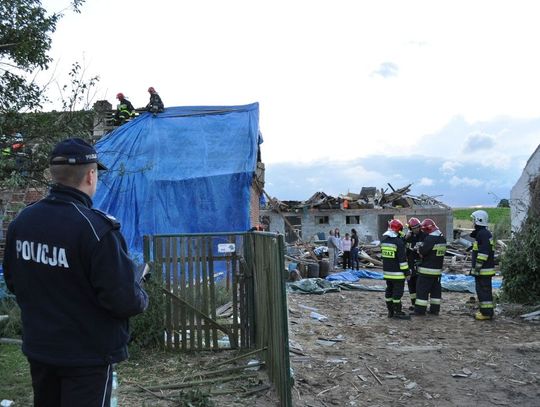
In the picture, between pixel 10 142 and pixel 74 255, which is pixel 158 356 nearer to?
pixel 10 142

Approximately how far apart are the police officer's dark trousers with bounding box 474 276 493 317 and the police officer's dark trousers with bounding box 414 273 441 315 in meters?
0.78

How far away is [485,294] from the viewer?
9.83 meters

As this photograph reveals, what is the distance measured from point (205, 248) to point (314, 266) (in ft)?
38.6

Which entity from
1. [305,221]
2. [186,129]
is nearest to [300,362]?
[186,129]

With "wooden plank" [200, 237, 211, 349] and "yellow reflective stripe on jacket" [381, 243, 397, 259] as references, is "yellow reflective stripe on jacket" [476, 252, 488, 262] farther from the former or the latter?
"wooden plank" [200, 237, 211, 349]

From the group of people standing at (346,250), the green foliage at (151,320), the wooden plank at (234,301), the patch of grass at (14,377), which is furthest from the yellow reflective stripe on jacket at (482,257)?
the group of people standing at (346,250)

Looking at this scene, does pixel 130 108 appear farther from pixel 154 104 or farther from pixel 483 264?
pixel 483 264

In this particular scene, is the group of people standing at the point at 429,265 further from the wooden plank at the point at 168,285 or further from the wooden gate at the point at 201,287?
the wooden plank at the point at 168,285

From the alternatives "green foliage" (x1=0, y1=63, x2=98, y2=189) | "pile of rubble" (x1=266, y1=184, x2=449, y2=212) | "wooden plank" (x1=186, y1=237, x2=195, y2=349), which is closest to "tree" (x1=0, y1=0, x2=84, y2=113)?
"green foliage" (x1=0, y1=63, x2=98, y2=189)

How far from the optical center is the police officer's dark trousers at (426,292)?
33.4 feet

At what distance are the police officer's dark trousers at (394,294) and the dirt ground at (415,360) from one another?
0.93 feet

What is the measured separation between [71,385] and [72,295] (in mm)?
451

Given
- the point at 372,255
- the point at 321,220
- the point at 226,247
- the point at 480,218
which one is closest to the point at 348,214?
the point at 321,220

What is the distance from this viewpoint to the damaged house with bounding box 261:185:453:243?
30219mm
